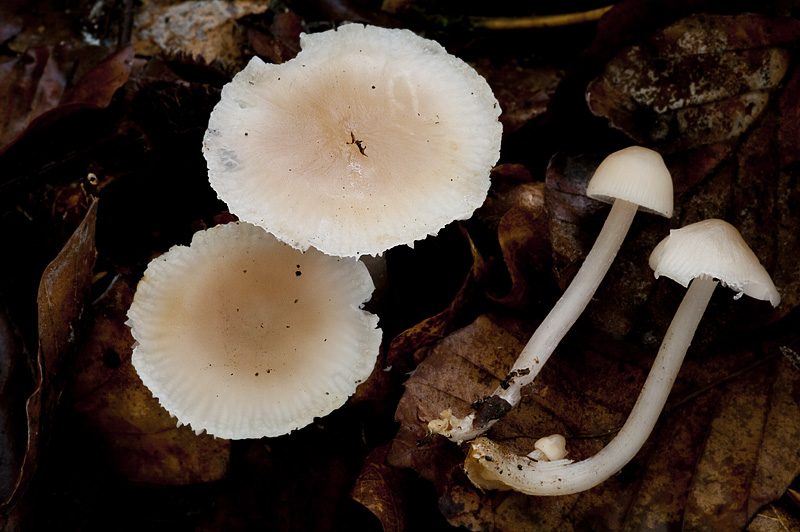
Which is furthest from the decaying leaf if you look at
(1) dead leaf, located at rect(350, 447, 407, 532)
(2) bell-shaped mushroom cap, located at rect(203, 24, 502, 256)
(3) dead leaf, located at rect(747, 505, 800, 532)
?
(3) dead leaf, located at rect(747, 505, 800, 532)

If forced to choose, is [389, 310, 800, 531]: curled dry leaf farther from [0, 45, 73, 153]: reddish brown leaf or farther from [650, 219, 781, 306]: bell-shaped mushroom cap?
[0, 45, 73, 153]: reddish brown leaf

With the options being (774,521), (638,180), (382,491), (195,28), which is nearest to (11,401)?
(382,491)

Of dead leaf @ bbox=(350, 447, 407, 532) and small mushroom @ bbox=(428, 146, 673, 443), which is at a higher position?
small mushroom @ bbox=(428, 146, 673, 443)

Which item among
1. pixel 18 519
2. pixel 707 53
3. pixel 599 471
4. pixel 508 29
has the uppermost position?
pixel 707 53

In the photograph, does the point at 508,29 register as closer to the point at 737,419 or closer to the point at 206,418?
the point at 737,419

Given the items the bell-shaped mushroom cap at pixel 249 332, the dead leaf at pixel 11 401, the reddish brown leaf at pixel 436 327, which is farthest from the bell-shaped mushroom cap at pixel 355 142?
the dead leaf at pixel 11 401

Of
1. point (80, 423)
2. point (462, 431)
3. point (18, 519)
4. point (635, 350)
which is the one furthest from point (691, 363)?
point (18, 519)

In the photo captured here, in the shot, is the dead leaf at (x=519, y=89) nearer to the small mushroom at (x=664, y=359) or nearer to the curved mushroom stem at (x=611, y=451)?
the small mushroom at (x=664, y=359)
